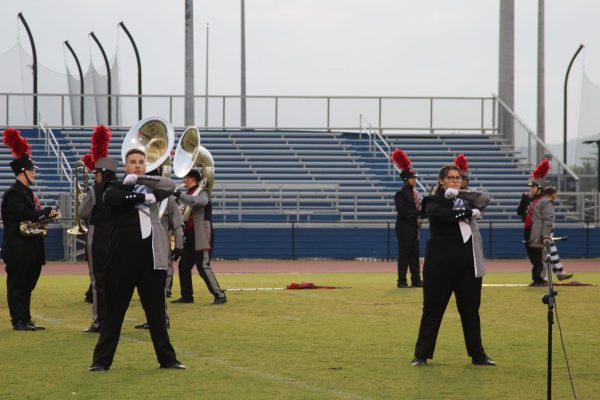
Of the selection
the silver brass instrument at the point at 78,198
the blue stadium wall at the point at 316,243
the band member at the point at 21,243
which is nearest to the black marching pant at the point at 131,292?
the band member at the point at 21,243

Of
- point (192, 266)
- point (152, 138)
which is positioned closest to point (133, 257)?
point (152, 138)

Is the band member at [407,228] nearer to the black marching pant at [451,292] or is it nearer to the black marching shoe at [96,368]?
the black marching pant at [451,292]

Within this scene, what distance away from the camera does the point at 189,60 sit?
33.0 metres

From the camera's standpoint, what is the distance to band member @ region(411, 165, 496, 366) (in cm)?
1008

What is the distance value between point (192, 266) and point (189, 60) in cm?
1742

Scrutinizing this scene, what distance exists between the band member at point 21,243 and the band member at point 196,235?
9.05 feet

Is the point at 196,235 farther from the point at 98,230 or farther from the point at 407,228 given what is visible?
the point at 407,228

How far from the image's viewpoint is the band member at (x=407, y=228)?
64.1 ft

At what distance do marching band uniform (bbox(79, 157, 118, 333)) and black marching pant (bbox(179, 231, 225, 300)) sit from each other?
9.93 feet

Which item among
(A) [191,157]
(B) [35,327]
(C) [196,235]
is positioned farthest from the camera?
(C) [196,235]

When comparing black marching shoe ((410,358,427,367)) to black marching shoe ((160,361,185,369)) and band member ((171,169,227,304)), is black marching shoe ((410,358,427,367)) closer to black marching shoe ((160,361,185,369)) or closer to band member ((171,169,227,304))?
black marching shoe ((160,361,185,369))

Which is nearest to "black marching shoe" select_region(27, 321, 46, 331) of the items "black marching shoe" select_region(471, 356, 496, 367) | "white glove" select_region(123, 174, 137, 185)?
"white glove" select_region(123, 174, 137, 185)

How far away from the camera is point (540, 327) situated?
13.3 meters

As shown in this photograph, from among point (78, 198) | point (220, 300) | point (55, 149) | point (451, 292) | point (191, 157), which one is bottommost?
→ point (220, 300)
